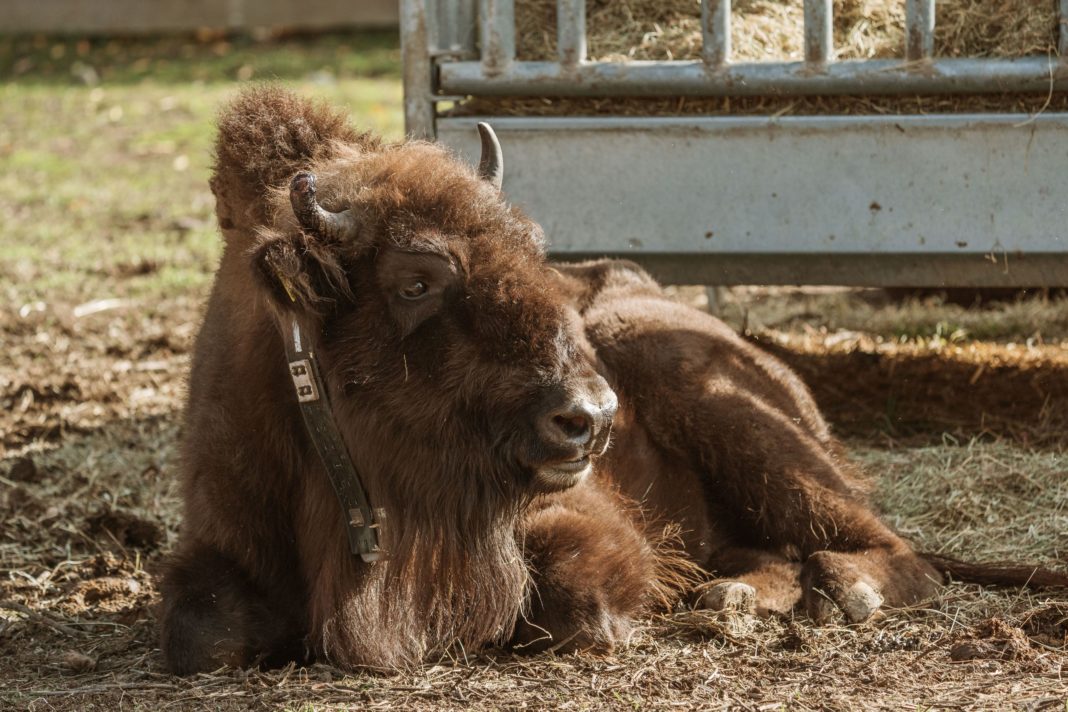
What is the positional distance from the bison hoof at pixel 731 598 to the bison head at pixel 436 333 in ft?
3.15

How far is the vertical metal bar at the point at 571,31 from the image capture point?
19.9ft

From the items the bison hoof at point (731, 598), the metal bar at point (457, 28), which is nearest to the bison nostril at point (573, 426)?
the bison hoof at point (731, 598)

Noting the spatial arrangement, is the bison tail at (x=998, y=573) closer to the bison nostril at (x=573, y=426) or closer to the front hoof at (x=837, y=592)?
the front hoof at (x=837, y=592)

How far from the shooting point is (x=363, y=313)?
13.3ft

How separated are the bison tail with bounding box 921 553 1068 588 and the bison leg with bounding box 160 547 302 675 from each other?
2.34 metres

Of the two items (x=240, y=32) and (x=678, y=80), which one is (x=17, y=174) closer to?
(x=240, y=32)

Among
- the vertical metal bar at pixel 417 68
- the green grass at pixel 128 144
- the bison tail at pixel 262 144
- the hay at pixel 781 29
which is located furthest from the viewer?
the green grass at pixel 128 144

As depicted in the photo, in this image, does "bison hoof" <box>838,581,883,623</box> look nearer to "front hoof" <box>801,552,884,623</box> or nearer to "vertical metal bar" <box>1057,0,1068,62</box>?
"front hoof" <box>801,552,884,623</box>

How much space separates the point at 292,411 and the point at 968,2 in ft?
12.8

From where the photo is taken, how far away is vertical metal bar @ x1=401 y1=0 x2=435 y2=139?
20.6 feet

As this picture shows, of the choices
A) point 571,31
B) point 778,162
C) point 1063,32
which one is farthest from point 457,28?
point 1063,32

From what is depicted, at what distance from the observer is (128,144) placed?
46.5 feet

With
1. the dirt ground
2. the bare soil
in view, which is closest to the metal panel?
the bare soil

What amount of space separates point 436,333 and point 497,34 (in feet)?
8.47
